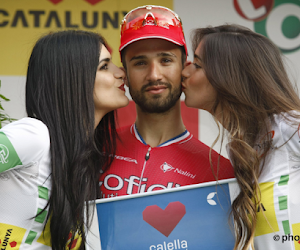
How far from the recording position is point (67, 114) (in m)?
1.87

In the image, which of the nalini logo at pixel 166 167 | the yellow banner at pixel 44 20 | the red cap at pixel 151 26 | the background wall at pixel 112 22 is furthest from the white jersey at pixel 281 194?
the yellow banner at pixel 44 20

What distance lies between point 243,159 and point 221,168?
0.30m

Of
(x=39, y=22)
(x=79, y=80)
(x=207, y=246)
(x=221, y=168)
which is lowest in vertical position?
(x=207, y=246)

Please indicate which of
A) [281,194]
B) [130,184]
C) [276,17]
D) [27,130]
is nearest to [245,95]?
[281,194]

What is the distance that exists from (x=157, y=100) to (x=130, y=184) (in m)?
0.54

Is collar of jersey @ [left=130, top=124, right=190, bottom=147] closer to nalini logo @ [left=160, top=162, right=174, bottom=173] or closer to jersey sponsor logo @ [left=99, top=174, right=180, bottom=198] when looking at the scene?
nalini logo @ [left=160, top=162, right=174, bottom=173]

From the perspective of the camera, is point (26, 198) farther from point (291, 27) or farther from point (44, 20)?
point (291, 27)

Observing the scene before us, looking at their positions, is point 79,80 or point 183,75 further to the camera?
point 183,75

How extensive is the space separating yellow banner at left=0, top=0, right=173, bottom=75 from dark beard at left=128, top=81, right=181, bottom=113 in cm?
108

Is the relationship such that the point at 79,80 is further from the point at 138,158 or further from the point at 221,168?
the point at 221,168

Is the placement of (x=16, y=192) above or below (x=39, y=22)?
below

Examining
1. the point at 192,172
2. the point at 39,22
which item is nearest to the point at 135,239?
the point at 192,172

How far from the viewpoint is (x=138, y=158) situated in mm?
2189

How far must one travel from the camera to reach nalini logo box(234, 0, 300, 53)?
10.8 feet
